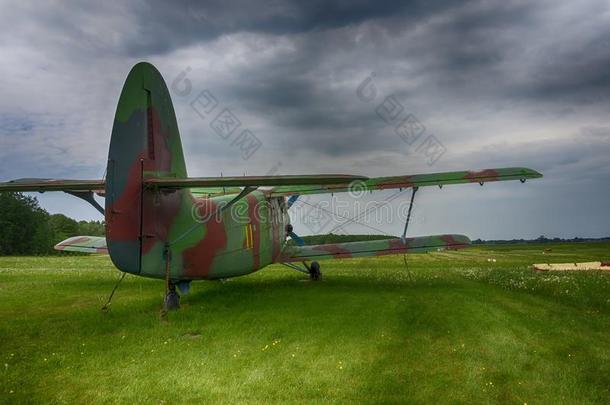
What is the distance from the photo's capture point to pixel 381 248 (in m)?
14.2

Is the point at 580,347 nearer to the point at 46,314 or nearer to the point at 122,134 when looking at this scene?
the point at 122,134

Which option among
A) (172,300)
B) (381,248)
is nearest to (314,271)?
(381,248)

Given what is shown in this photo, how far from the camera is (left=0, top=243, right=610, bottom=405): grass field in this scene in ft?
16.1

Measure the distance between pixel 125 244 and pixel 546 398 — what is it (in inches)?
266

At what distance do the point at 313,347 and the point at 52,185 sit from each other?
236 inches

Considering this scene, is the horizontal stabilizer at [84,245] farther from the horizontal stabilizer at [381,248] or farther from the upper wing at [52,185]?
the upper wing at [52,185]

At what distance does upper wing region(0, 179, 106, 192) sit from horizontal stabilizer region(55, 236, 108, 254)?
308 inches

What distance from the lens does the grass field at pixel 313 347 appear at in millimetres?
4902

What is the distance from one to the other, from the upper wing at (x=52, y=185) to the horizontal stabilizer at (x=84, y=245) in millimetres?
7813

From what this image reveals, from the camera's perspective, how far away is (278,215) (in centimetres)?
1492

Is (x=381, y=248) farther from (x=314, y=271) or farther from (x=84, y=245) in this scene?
(x=84, y=245)

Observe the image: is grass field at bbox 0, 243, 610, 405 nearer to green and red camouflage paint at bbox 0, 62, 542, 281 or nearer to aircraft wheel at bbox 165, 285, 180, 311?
aircraft wheel at bbox 165, 285, 180, 311

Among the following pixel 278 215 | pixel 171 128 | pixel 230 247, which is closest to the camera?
pixel 171 128

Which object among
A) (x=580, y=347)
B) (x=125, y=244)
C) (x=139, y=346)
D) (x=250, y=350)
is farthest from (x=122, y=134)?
(x=580, y=347)
